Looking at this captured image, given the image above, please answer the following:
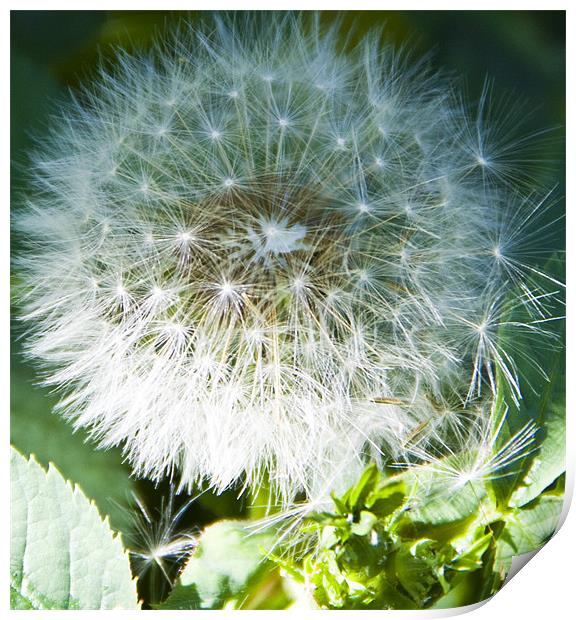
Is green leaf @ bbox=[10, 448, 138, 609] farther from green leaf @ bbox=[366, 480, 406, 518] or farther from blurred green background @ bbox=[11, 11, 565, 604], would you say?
green leaf @ bbox=[366, 480, 406, 518]

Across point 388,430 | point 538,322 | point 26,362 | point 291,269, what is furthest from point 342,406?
point 26,362

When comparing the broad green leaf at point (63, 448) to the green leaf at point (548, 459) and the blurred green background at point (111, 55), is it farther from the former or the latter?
the green leaf at point (548, 459)

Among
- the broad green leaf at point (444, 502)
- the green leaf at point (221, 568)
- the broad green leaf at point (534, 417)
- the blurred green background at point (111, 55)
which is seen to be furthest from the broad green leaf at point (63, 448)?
the broad green leaf at point (534, 417)

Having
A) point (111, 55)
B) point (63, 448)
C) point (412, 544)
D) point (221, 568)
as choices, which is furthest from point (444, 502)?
point (111, 55)

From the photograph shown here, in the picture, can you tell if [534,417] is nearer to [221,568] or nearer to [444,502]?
[444,502]

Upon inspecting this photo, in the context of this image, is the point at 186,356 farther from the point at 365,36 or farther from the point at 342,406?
the point at 365,36

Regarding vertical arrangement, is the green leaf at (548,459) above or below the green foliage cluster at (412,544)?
above
